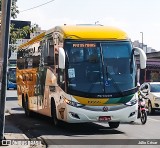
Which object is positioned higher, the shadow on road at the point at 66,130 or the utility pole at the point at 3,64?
the utility pole at the point at 3,64

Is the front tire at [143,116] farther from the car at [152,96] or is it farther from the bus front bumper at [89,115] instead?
the car at [152,96]

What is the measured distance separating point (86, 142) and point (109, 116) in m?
1.87

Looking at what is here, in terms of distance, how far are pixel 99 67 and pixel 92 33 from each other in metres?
1.18

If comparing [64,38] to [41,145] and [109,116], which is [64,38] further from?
[41,145]

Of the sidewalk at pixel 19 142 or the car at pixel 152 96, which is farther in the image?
the car at pixel 152 96

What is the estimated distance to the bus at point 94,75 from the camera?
13.2 metres

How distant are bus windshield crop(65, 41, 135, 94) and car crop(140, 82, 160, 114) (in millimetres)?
8738

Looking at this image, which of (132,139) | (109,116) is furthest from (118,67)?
(132,139)

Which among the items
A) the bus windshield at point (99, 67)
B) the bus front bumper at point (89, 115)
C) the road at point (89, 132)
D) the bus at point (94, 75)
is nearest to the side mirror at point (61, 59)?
the bus at point (94, 75)

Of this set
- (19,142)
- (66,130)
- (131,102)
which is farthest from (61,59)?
(19,142)

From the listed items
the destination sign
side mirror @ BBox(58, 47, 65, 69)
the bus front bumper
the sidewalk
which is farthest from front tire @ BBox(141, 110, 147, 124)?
the sidewalk

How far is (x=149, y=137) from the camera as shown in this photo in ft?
41.8

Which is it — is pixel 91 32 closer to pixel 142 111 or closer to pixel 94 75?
pixel 94 75

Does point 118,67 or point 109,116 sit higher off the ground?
point 118,67
